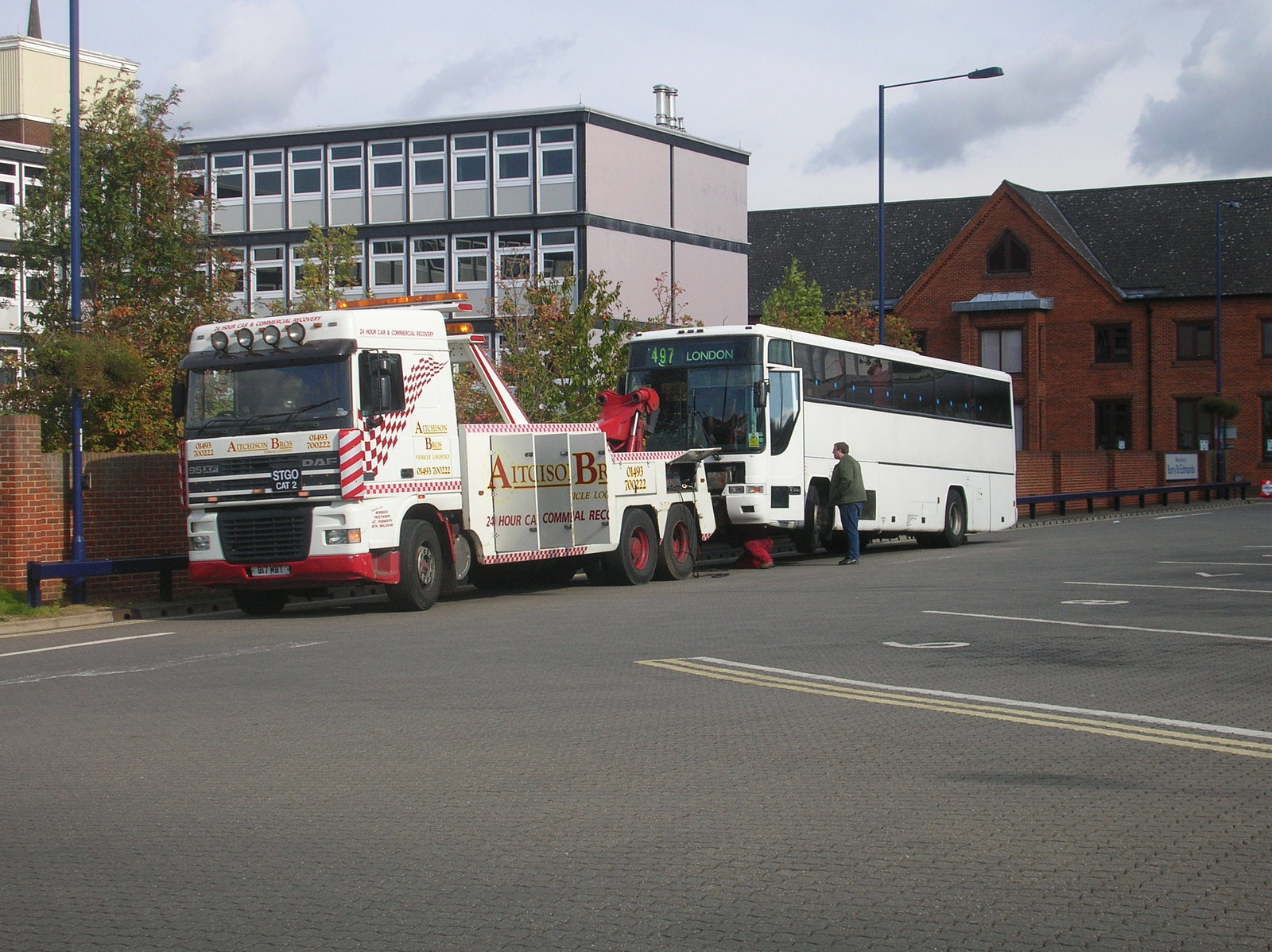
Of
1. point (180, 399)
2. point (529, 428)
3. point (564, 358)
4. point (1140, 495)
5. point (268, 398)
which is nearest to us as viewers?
point (268, 398)

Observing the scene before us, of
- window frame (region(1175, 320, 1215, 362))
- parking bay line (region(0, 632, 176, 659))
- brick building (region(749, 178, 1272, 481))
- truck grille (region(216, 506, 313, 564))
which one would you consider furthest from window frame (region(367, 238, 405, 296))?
parking bay line (region(0, 632, 176, 659))

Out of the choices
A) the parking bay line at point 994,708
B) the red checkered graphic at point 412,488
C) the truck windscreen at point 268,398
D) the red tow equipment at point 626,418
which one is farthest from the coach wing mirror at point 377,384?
the red tow equipment at point 626,418

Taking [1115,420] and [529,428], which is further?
[1115,420]

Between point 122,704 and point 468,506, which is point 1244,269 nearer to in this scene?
point 468,506

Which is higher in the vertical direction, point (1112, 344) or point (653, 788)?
point (1112, 344)

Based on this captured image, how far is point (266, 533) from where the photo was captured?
16906 mm

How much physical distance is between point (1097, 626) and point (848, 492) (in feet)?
32.5

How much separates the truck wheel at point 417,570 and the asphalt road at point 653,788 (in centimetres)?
242

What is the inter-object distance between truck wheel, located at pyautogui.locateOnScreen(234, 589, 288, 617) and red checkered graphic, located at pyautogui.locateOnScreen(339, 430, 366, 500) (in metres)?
2.28

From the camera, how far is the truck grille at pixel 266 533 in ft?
54.7

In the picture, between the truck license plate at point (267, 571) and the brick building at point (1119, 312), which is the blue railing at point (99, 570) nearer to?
the truck license plate at point (267, 571)

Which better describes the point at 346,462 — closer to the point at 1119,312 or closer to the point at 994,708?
the point at 994,708

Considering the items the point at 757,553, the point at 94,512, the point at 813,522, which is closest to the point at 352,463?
the point at 94,512

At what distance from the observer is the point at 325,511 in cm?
1655
